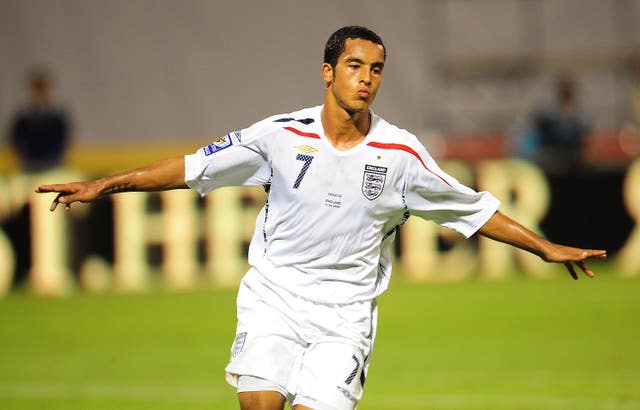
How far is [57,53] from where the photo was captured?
23828 millimetres

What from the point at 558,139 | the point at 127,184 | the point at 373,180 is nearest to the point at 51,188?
the point at 127,184

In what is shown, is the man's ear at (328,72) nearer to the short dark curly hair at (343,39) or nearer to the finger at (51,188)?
the short dark curly hair at (343,39)

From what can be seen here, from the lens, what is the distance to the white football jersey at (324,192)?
584 centimetres

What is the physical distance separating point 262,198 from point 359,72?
11.3m

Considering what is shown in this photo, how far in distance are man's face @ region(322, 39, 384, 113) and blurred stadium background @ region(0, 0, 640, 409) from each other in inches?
138

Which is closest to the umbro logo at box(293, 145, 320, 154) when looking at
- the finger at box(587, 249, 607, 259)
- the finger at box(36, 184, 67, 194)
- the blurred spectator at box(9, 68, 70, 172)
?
the finger at box(36, 184, 67, 194)

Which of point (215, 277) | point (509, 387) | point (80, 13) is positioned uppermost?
point (80, 13)

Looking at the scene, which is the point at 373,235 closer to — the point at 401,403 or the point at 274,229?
the point at 274,229

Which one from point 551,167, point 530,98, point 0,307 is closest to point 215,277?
point 0,307

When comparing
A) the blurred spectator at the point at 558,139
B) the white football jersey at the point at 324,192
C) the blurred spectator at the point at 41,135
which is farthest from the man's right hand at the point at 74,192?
the blurred spectator at the point at 558,139

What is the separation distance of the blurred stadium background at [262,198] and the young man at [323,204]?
3.01 meters

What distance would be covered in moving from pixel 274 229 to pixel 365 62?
896 mm

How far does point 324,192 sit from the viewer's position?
582cm

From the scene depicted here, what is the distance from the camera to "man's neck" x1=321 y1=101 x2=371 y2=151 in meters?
5.86
